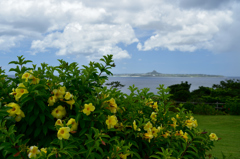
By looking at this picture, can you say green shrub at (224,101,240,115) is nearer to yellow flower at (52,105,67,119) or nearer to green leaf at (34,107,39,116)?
yellow flower at (52,105,67,119)

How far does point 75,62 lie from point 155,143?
1.39 metres

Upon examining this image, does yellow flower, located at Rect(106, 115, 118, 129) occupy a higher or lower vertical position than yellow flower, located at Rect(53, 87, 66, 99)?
lower

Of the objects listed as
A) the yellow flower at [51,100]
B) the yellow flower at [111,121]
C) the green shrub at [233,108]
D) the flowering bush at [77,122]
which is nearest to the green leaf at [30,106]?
the flowering bush at [77,122]

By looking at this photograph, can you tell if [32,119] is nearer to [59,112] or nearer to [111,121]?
[59,112]

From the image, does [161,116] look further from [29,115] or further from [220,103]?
[220,103]

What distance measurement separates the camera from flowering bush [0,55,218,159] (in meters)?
1.75

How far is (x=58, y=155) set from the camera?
5.42ft

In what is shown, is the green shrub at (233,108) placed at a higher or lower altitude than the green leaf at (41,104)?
lower

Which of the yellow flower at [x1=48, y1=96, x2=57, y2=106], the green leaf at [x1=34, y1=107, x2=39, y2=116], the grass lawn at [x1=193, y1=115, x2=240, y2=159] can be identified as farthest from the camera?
the grass lawn at [x1=193, y1=115, x2=240, y2=159]

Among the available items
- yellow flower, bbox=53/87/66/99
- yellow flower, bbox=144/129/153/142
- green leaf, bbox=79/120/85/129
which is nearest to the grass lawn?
yellow flower, bbox=144/129/153/142

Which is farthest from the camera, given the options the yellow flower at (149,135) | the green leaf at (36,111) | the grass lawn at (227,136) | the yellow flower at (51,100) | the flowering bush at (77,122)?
the grass lawn at (227,136)

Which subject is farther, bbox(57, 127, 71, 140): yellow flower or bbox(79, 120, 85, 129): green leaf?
bbox(79, 120, 85, 129): green leaf

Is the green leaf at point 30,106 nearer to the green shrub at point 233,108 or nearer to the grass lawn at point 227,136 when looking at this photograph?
the grass lawn at point 227,136

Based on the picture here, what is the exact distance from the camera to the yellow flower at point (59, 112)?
197cm
